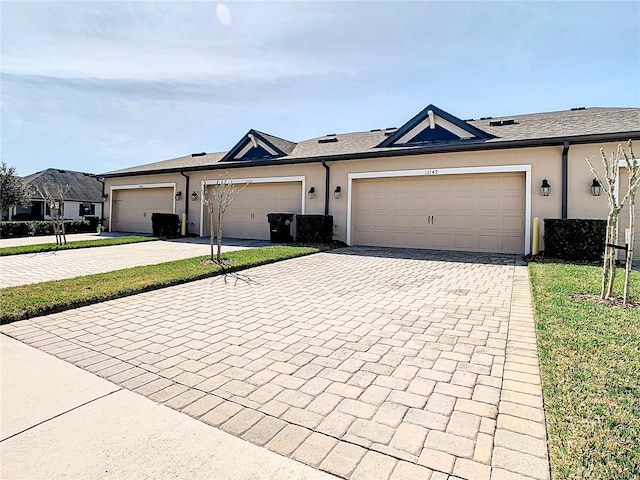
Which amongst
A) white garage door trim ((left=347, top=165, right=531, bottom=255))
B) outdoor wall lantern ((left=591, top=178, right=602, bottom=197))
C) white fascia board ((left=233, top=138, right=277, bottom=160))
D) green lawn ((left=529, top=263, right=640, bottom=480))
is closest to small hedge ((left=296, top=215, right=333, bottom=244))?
white garage door trim ((left=347, top=165, right=531, bottom=255))

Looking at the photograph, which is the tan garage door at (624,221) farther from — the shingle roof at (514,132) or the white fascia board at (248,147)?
the white fascia board at (248,147)

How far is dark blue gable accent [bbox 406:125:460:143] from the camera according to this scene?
11.4 metres

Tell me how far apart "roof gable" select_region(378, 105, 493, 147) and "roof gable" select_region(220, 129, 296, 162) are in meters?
4.81

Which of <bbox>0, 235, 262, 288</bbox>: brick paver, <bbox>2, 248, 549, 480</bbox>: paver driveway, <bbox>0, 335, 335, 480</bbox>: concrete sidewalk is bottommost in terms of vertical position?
<bbox>0, 335, 335, 480</bbox>: concrete sidewalk

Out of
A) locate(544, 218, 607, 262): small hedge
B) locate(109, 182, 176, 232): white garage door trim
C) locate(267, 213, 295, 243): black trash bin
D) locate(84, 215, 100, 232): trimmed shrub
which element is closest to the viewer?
locate(544, 218, 607, 262): small hedge

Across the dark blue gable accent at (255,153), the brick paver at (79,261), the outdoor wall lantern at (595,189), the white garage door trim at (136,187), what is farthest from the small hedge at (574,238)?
the white garage door trim at (136,187)

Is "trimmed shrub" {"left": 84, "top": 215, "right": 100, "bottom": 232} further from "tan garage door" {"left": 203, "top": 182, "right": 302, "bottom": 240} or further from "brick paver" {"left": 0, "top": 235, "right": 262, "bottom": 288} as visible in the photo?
"brick paver" {"left": 0, "top": 235, "right": 262, "bottom": 288}

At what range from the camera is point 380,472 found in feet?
5.67

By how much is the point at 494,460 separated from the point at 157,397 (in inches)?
84.0

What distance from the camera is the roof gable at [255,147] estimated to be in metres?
14.7

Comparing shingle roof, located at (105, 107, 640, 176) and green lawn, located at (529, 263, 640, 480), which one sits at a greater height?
shingle roof, located at (105, 107, 640, 176)

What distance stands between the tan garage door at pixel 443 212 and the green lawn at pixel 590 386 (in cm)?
600

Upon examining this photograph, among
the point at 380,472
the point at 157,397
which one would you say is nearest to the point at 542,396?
the point at 380,472

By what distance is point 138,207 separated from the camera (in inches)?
701
